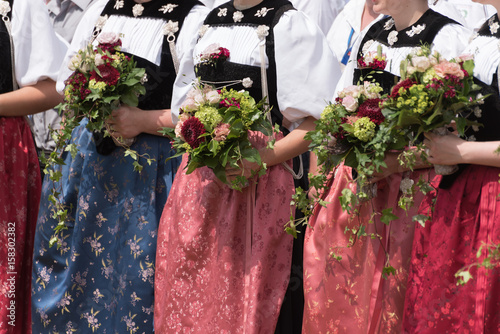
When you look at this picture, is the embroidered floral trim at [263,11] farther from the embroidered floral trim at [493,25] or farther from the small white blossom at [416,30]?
the embroidered floral trim at [493,25]

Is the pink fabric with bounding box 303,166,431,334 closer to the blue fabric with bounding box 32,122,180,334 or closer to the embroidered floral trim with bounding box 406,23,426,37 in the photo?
the embroidered floral trim with bounding box 406,23,426,37

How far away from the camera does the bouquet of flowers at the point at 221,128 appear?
3.42m

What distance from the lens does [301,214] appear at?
3717mm

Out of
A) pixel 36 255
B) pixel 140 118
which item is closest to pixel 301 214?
pixel 140 118

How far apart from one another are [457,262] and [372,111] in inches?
24.9

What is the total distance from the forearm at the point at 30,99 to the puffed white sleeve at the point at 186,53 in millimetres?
938

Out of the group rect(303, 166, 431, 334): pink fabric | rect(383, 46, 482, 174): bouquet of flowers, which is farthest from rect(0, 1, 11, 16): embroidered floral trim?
rect(383, 46, 482, 174): bouquet of flowers

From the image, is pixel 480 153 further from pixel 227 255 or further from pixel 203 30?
pixel 203 30

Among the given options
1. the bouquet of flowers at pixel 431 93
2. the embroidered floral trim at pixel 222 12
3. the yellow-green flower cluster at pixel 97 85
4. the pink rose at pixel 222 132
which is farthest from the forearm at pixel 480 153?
the yellow-green flower cluster at pixel 97 85

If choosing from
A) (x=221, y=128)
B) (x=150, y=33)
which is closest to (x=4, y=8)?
(x=150, y=33)

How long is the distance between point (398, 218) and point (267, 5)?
3.60ft

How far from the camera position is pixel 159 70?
399cm

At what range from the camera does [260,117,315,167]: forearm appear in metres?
3.60

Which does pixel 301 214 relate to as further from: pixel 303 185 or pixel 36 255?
pixel 36 255
